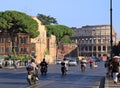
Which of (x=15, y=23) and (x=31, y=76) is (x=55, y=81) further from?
(x=15, y=23)

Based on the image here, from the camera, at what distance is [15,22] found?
371 ft

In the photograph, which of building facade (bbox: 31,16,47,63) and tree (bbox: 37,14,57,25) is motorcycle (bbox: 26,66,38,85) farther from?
tree (bbox: 37,14,57,25)

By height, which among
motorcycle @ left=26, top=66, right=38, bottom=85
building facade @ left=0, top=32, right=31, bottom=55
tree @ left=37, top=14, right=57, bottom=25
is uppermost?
tree @ left=37, top=14, right=57, bottom=25

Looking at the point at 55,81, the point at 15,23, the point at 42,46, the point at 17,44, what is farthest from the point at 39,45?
the point at 55,81

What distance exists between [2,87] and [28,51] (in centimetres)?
10439

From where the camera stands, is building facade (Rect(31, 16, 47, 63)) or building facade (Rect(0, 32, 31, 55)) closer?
building facade (Rect(0, 32, 31, 55))

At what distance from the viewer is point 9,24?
11156 centimetres

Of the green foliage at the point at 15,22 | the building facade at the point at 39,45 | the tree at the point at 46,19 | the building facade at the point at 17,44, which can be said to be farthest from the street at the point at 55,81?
the tree at the point at 46,19

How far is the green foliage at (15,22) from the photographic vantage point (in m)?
112

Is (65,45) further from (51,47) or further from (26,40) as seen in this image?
(26,40)

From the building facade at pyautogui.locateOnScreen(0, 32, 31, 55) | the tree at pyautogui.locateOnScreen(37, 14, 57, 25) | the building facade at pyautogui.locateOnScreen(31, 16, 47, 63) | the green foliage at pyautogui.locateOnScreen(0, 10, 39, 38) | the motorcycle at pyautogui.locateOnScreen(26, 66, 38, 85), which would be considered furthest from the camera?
the tree at pyautogui.locateOnScreen(37, 14, 57, 25)

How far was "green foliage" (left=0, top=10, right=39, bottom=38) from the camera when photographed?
367 ft

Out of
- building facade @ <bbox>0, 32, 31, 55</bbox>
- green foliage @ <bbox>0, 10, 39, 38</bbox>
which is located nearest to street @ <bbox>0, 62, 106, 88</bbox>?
green foliage @ <bbox>0, 10, 39, 38</bbox>

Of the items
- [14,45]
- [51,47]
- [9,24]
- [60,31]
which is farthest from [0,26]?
[60,31]
